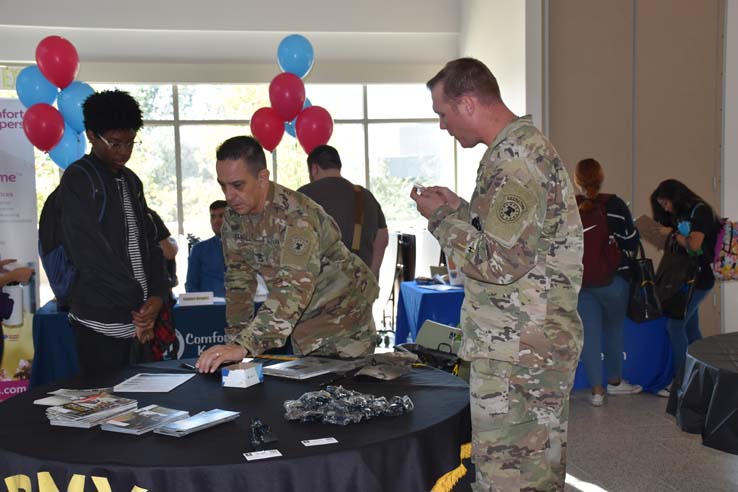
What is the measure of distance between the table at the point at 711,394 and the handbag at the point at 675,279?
77.5 inches

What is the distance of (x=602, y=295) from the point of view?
4902mm

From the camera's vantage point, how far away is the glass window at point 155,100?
8.08 m

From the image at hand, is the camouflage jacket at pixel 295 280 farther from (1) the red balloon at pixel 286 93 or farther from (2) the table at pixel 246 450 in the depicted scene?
(1) the red balloon at pixel 286 93

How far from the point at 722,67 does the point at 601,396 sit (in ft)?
11.8

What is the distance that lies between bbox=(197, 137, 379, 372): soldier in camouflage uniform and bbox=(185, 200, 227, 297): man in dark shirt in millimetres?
2407

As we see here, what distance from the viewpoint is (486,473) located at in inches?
74.5

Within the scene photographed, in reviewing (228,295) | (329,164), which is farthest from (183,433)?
(329,164)

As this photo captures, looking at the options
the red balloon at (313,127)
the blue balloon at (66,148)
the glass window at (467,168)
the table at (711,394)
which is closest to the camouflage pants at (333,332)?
the table at (711,394)

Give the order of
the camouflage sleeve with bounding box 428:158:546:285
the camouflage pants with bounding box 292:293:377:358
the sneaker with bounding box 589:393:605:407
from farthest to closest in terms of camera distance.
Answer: the sneaker with bounding box 589:393:605:407 → the camouflage pants with bounding box 292:293:377:358 → the camouflage sleeve with bounding box 428:158:546:285

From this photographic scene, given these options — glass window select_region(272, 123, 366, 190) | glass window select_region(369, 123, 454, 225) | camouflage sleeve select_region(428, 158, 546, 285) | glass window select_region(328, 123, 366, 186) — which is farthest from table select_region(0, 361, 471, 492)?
glass window select_region(369, 123, 454, 225)

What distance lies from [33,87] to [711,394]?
4958 mm

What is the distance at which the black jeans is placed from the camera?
2615 millimetres

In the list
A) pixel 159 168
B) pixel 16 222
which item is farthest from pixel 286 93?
pixel 159 168

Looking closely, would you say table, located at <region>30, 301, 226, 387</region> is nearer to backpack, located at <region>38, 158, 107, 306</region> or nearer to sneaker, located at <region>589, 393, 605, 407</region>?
backpack, located at <region>38, 158, 107, 306</region>
